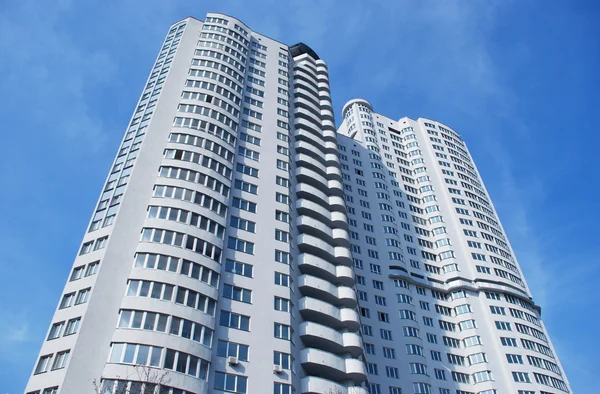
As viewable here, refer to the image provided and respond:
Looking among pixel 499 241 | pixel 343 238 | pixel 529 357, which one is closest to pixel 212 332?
pixel 343 238

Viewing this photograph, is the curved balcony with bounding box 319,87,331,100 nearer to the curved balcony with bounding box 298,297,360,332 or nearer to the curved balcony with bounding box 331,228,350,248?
the curved balcony with bounding box 331,228,350,248

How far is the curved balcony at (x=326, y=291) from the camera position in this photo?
52.7 meters

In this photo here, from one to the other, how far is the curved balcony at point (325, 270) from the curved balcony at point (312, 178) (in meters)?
13.1

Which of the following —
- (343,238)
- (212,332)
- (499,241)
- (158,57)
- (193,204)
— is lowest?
(212,332)

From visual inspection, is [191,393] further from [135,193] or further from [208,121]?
[208,121]

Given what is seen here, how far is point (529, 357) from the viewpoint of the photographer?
229 feet

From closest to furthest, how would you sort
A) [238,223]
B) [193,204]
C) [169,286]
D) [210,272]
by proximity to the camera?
[169,286]
[210,272]
[193,204]
[238,223]

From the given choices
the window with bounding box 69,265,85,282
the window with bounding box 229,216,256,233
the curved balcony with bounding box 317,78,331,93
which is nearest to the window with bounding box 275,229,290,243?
the window with bounding box 229,216,256,233

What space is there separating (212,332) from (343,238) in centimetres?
2607

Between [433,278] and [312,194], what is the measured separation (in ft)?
99.3

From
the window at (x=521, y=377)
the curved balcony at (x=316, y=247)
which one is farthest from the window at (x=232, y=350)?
the window at (x=521, y=377)


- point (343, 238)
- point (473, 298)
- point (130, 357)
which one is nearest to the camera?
point (130, 357)

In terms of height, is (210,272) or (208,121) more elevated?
(208,121)

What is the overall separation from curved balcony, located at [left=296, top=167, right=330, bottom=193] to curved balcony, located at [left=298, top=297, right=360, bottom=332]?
1923cm
